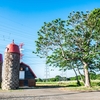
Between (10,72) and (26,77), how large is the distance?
42.0 ft

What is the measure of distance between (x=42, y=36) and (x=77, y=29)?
714cm

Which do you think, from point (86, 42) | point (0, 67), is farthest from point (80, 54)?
point (0, 67)

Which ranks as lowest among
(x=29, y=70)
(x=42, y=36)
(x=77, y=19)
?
(x=29, y=70)

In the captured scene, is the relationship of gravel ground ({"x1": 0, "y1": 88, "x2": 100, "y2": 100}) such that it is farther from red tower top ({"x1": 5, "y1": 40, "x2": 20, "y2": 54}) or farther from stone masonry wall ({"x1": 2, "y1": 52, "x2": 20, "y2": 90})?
red tower top ({"x1": 5, "y1": 40, "x2": 20, "y2": 54})

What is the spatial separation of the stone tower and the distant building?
11.2 m

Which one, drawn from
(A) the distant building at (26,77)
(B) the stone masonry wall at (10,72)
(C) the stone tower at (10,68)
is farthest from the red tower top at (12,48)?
(A) the distant building at (26,77)

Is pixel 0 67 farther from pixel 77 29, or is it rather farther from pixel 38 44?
pixel 77 29

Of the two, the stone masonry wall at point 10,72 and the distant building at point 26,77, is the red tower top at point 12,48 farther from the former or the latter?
the distant building at point 26,77

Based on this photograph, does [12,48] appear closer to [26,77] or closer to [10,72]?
[10,72]

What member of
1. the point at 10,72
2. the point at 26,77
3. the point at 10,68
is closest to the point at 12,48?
the point at 10,68


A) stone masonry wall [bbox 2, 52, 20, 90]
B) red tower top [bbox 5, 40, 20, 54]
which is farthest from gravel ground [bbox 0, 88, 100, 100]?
red tower top [bbox 5, 40, 20, 54]

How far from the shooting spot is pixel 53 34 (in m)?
33.5

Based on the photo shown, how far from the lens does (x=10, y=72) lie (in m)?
31.0

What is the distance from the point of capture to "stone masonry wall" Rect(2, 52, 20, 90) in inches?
1207
